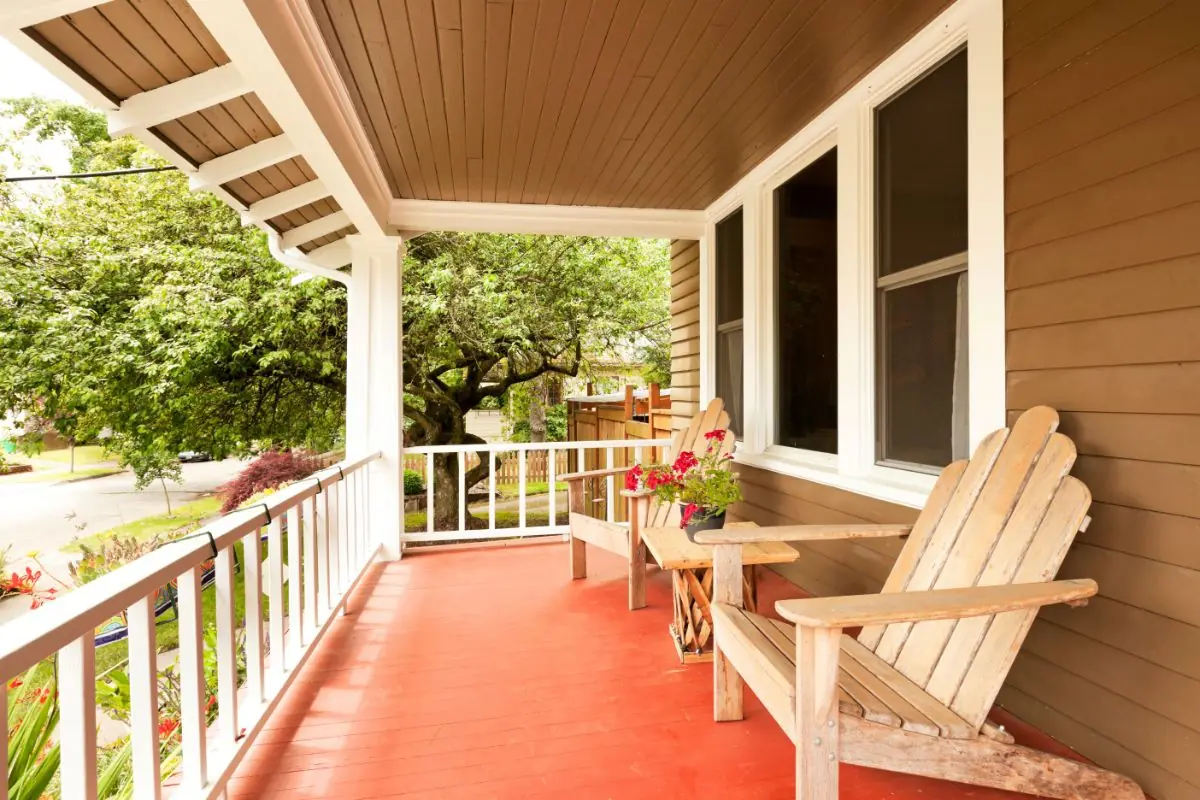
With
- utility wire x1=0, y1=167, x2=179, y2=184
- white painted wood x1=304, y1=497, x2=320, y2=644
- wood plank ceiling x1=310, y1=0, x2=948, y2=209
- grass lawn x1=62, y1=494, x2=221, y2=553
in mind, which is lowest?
grass lawn x1=62, y1=494, x2=221, y2=553

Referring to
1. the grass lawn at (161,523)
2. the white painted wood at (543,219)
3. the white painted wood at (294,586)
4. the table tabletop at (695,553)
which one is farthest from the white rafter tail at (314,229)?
the grass lawn at (161,523)

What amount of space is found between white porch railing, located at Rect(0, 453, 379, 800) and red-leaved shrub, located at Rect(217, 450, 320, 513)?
4.50m

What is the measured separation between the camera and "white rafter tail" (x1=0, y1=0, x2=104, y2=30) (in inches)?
53.9

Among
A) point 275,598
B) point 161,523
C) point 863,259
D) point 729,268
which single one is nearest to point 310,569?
point 275,598

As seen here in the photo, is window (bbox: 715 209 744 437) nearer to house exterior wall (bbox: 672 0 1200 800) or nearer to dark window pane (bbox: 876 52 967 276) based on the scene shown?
Result: dark window pane (bbox: 876 52 967 276)

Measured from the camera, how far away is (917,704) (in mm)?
1449

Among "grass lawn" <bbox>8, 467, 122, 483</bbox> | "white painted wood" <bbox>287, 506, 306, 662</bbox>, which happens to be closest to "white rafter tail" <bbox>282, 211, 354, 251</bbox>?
"white painted wood" <bbox>287, 506, 306, 662</bbox>

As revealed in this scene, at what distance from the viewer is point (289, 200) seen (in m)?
3.22

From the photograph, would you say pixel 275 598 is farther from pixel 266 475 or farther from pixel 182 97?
pixel 266 475

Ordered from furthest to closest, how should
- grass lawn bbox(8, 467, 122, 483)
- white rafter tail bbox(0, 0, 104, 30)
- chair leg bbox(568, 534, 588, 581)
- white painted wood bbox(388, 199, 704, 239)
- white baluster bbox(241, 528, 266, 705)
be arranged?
grass lawn bbox(8, 467, 122, 483) → white painted wood bbox(388, 199, 704, 239) → chair leg bbox(568, 534, 588, 581) → white baluster bbox(241, 528, 266, 705) → white rafter tail bbox(0, 0, 104, 30)

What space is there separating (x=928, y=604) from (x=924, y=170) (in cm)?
177

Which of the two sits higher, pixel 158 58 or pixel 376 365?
pixel 158 58

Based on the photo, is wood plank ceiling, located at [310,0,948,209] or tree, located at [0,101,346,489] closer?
wood plank ceiling, located at [310,0,948,209]

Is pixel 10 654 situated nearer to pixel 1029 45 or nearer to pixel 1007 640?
Answer: pixel 1007 640
